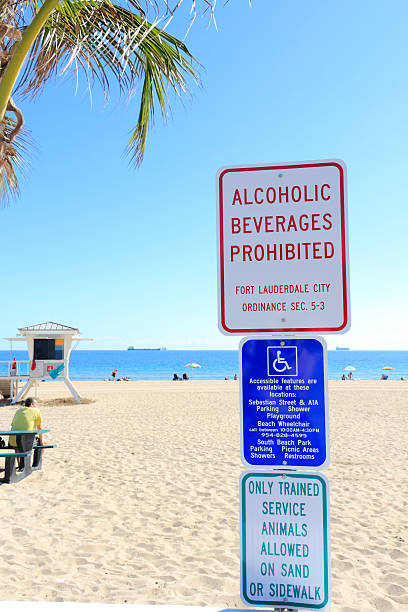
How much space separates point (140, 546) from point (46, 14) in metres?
4.53

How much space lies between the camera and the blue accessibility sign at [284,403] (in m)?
2.05

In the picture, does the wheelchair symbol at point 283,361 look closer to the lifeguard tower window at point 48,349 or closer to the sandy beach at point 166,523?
the sandy beach at point 166,523

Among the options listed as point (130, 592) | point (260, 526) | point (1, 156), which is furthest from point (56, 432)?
point (260, 526)

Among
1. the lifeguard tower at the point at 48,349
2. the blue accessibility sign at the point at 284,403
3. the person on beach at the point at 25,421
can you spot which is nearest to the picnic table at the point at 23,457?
the person on beach at the point at 25,421

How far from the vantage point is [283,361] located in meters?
2.11

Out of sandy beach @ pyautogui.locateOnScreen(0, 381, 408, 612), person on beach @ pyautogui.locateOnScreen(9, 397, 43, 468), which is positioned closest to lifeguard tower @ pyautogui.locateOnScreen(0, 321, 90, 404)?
sandy beach @ pyautogui.locateOnScreen(0, 381, 408, 612)

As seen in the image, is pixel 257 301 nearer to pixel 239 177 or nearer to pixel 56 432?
pixel 239 177

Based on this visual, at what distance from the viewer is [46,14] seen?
3148 mm

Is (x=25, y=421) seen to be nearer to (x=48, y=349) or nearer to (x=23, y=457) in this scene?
(x=23, y=457)

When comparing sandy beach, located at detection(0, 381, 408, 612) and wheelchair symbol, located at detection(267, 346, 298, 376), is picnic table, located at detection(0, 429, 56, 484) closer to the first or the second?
sandy beach, located at detection(0, 381, 408, 612)

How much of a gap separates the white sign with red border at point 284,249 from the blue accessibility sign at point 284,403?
0.30ft

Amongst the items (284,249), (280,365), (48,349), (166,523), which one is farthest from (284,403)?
(48,349)

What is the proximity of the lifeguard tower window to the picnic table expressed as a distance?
11.7 metres

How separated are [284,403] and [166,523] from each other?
157 inches
